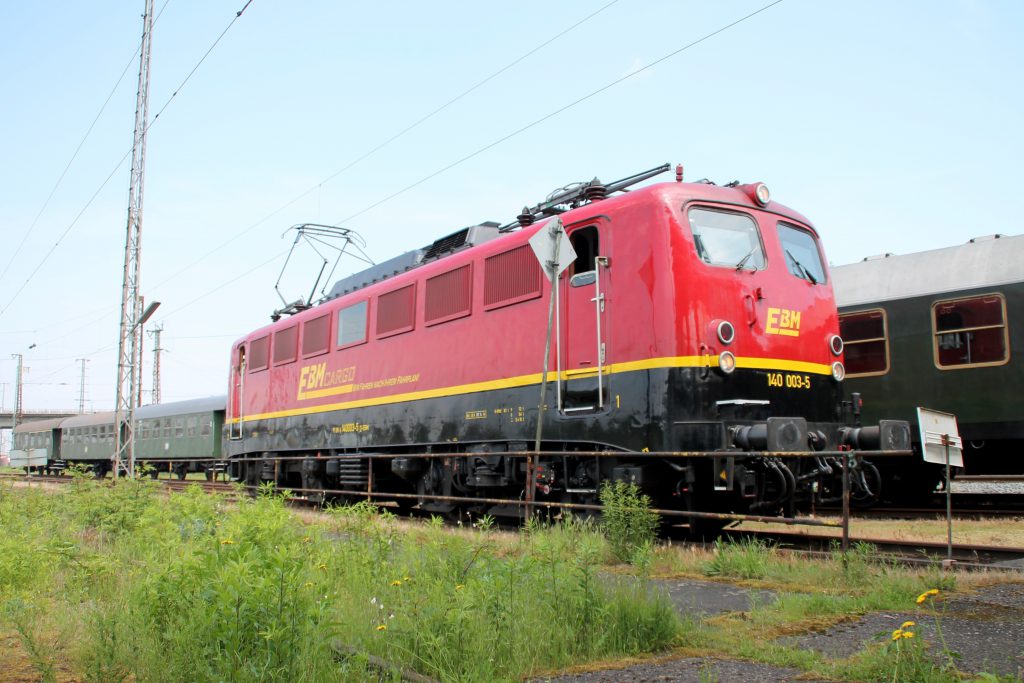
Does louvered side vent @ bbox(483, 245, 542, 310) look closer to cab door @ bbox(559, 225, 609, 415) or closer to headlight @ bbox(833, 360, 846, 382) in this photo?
cab door @ bbox(559, 225, 609, 415)

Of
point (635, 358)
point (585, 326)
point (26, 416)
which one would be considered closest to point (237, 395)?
point (585, 326)

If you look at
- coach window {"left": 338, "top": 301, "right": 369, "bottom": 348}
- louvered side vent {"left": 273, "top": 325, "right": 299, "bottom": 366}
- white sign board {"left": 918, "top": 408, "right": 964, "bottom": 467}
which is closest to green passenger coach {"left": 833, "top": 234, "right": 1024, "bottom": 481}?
white sign board {"left": 918, "top": 408, "right": 964, "bottom": 467}

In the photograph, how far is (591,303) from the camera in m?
9.12

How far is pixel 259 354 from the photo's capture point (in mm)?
17547

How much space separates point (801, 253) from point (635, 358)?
2.70 metres

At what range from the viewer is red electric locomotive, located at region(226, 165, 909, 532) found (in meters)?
8.14

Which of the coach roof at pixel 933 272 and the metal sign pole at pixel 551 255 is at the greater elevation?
the coach roof at pixel 933 272

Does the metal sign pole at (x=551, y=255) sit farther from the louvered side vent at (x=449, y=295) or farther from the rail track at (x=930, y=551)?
the louvered side vent at (x=449, y=295)

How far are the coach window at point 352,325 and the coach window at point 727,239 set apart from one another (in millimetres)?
6389

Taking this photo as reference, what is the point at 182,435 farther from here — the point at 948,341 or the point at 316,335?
the point at 948,341

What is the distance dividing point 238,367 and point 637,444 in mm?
12623

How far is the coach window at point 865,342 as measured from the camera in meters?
13.2

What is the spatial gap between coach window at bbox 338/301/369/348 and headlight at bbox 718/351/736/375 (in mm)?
6776

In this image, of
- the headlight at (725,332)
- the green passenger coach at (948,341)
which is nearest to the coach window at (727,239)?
the headlight at (725,332)
